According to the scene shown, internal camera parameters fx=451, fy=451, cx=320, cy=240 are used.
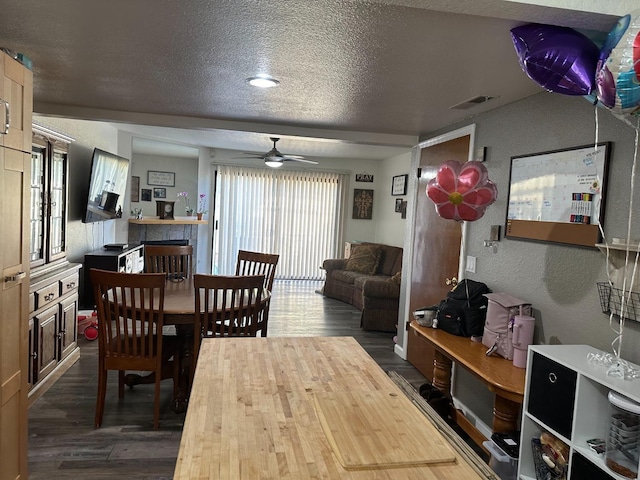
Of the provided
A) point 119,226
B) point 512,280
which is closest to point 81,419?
point 512,280

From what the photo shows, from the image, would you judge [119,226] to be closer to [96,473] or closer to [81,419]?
[81,419]

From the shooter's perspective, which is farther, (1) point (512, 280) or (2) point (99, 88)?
(2) point (99, 88)

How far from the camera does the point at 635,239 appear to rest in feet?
6.23

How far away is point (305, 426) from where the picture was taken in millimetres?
1130

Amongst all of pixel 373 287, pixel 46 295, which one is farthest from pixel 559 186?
pixel 46 295

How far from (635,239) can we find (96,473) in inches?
113

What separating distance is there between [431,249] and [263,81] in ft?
7.00

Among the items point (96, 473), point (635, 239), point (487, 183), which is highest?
point (487, 183)

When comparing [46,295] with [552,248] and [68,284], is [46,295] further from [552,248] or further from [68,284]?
[552,248]

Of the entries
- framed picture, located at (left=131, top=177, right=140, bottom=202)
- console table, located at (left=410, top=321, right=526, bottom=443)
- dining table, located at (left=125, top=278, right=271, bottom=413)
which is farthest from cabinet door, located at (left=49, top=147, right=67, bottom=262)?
framed picture, located at (left=131, top=177, right=140, bottom=202)

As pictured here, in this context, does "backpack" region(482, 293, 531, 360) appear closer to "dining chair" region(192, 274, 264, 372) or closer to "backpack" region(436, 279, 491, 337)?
"backpack" region(436, 279, 491, 337)

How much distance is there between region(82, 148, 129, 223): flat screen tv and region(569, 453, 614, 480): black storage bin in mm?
4684

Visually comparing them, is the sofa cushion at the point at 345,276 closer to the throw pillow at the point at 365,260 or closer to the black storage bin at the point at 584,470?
the throw pillow at the point at 365,260

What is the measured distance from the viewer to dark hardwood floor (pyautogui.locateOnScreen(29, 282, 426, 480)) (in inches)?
96.7
